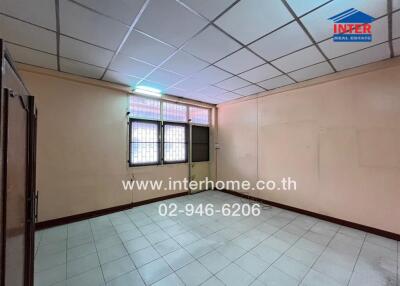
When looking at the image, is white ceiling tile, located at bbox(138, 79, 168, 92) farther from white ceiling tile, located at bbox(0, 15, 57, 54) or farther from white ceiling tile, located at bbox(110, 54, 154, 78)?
white ceiling tile, located at bbox(0, 15, 57, 54)

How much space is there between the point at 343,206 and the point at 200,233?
9.17 feet

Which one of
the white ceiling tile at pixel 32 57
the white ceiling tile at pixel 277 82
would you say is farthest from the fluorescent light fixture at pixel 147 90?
the white ceiling tile at pixel 277 82

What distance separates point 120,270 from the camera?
2096mm

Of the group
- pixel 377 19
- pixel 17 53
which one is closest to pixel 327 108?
pixel 377 19

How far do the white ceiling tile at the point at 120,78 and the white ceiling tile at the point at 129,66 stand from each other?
20 centimetres

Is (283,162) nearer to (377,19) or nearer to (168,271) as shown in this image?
(377,19)

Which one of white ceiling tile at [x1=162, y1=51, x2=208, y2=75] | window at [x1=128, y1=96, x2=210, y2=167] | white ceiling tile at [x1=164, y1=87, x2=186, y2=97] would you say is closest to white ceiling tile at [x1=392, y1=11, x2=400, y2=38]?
white ceiling tile at [x1=162, y1=51, x2=208, y2=75]

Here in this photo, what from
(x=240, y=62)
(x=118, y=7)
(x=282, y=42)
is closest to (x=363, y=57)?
(x=282, y=42)

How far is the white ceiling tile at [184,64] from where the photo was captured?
273 centimetres

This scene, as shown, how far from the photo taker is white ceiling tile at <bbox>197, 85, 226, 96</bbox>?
420 centimetres

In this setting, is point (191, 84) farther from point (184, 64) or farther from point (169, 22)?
point (169, 22)

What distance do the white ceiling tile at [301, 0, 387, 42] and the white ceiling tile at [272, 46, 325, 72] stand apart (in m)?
0.45

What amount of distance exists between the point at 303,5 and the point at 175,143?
4.06 m

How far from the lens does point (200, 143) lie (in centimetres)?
571
